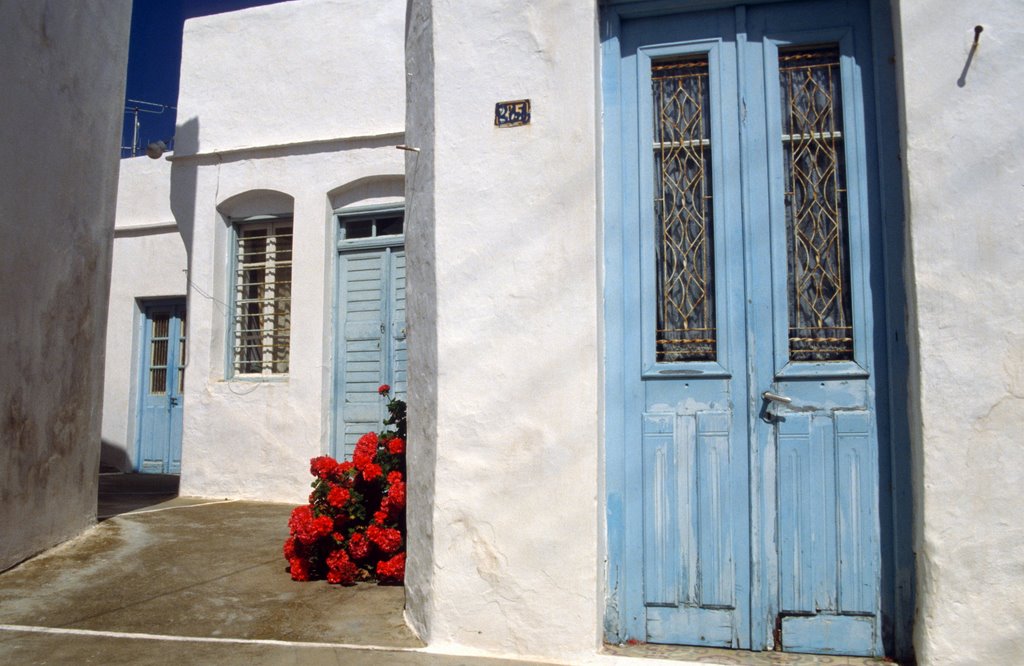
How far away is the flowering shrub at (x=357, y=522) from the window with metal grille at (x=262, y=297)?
3.55 metres

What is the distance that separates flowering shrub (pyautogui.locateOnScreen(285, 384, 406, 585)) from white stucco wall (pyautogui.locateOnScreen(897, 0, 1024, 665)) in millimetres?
2723

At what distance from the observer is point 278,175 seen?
8391 mm

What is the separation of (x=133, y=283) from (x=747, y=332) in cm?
925

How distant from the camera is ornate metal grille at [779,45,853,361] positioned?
3.70 metres

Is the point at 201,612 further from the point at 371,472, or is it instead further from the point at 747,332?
the point at 747,332

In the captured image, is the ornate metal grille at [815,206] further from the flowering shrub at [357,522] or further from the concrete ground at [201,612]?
the flowering shrub at [357,522]

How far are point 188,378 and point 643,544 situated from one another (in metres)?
6.11

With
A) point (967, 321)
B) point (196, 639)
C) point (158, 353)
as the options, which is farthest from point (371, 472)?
point (158, 353)

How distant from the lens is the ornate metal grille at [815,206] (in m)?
3.70

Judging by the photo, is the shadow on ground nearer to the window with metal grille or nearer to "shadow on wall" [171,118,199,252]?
the window with metal grille

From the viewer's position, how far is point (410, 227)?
4398mm

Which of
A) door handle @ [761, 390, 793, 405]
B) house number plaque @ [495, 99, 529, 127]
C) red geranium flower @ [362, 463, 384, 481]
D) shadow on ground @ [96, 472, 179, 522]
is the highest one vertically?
house number plaque @ [495, 99, 529, 127]

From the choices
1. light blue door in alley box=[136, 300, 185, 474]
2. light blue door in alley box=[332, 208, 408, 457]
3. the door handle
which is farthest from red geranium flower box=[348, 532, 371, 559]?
light blue door in alley box=[136, 300, 185, 474]

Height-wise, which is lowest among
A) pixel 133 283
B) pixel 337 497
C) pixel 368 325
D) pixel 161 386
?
pixel 337 497
